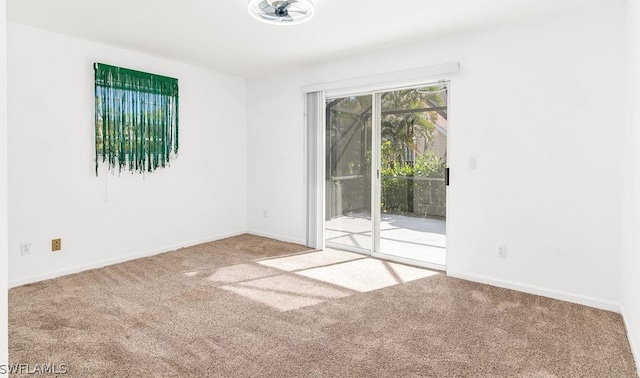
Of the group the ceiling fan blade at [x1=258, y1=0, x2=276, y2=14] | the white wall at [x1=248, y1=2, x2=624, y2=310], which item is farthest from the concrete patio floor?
the ceiling fan blade at [x1=258, y1=0, x2=276, y2=14]

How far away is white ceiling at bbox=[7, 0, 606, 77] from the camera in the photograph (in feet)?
9.74

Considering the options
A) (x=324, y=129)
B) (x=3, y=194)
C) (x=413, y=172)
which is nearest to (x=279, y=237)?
(x=324, y=129)

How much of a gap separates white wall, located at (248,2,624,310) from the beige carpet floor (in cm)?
31

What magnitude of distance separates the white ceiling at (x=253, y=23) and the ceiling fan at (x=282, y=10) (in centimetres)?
14

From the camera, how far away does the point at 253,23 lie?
3.36 m

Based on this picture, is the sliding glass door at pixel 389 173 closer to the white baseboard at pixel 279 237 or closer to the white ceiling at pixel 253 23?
the white baseboard at pixel 279 237

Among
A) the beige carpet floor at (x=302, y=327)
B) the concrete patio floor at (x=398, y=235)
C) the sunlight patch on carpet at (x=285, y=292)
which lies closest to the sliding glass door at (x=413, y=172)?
the concrete patio floor at (x=398, y=235)

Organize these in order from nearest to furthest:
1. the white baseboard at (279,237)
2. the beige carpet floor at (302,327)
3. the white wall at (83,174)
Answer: the beige carpet floor at (302,327)
the white wall at (83,174)
the white baseboard at (279,237)

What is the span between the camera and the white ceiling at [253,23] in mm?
2969

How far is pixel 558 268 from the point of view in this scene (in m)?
3.16

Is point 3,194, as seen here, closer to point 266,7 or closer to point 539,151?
point 266,7

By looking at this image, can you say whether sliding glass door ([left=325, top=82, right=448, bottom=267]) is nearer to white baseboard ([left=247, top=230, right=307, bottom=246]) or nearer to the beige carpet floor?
white baseboard ([left=247, top=230, right=307, bottom=246])

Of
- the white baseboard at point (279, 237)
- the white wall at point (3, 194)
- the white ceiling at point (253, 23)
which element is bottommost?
the white baseboard at point (279, 237)

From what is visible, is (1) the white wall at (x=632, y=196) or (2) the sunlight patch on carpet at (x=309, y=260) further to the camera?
(2) the sunlight patch on carpet at (x=309, y=260)
